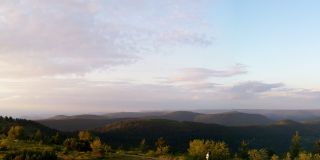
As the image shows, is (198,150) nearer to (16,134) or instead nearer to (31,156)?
(16,134)

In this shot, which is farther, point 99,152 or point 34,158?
point 99,152

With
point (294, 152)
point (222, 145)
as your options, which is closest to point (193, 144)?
point (222, 145)

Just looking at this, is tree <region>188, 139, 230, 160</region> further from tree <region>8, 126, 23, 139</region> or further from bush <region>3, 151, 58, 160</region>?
tree <region>8, 126, 23, 139</region>

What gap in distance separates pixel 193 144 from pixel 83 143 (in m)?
22.6

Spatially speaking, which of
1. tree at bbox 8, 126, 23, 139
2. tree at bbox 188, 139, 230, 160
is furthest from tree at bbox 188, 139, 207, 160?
tree at bbox 8, 126, 23, 139

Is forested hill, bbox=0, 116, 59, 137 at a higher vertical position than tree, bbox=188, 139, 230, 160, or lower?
higher

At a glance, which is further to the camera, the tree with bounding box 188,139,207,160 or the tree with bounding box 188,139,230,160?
the tree with bounding box 188,139,207,160

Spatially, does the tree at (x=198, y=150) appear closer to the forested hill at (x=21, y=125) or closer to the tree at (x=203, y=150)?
the tree at (x=203, y=150)

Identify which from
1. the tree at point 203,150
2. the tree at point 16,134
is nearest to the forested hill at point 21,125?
the tree at point 16,134

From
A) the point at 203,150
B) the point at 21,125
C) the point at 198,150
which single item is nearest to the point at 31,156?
the point at 198,150

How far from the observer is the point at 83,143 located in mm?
49969

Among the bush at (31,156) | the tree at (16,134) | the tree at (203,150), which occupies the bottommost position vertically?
the tree at (203,150)

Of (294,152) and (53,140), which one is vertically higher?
(53,140)

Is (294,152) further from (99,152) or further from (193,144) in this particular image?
(99,152)
